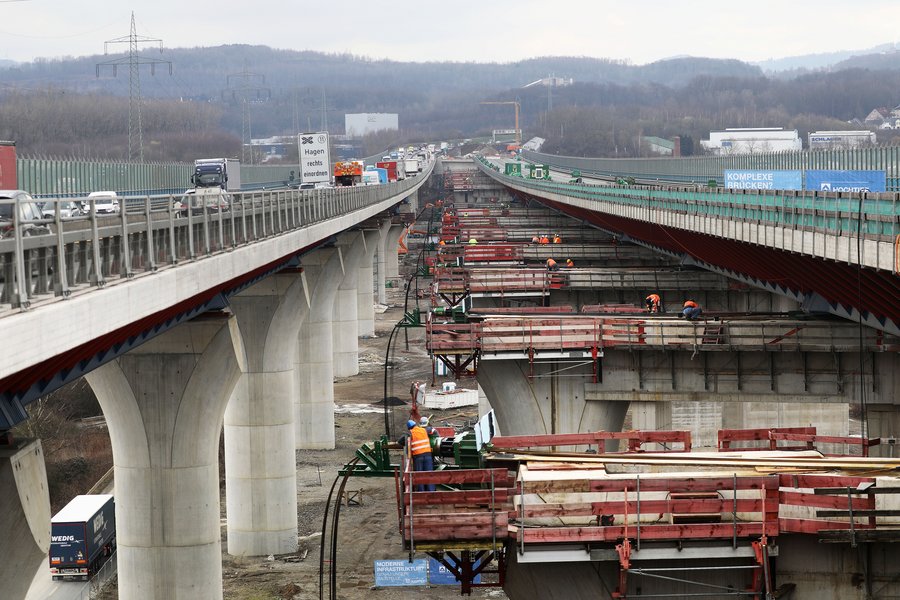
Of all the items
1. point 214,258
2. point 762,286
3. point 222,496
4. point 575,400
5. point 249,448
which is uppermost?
point 214,258

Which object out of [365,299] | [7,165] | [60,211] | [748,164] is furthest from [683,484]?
[365,299]

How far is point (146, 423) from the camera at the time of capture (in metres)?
33.9

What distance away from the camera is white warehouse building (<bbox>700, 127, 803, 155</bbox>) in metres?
117

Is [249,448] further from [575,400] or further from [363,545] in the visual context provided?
[575,400]

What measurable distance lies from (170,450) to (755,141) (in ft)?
Answer: 313

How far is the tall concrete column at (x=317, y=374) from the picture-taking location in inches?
2633

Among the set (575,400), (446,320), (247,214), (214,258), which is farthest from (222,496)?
(214,258)

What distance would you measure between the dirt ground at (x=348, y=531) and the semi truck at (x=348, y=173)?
20.6 metres

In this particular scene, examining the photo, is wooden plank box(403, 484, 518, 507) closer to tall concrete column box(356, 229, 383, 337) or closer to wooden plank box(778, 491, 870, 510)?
wooden plank box(778, 491, 870, 510)

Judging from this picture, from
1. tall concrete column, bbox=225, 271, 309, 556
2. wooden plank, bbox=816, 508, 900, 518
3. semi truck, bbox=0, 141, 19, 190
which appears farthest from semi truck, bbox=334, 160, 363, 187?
wooden plank, bbox=816, 508, 900, 518

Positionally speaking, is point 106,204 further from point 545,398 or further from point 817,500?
point 817,500

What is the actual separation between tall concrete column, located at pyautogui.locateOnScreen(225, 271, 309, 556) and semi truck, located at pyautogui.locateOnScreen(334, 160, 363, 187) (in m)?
50.9

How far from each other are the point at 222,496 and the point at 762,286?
2800cm

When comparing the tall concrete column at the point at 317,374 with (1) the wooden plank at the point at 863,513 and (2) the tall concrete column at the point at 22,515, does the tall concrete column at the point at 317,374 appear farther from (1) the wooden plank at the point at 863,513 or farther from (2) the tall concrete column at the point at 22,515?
(1) the wooden plank at the point at 863,513
